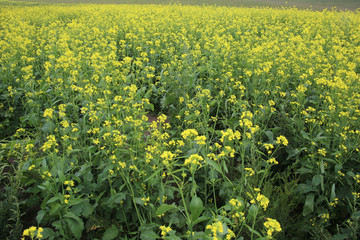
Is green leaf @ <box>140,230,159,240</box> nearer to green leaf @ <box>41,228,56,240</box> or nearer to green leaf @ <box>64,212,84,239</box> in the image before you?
green leaf @ <box>64,212,84,239</box>

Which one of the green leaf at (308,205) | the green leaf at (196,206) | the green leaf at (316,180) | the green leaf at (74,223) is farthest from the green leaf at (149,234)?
the green leaf at (316,180)

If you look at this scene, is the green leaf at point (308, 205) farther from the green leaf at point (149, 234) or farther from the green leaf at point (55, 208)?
the green leaf at point (55, 208)

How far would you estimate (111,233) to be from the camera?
7.66ft

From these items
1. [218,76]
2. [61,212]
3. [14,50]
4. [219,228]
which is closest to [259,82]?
[218,76]

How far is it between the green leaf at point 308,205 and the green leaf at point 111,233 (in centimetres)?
186

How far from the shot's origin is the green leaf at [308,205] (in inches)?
101

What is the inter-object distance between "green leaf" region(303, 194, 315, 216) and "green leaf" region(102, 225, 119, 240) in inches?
73.4

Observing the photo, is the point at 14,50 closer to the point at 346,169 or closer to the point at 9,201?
the point at 9,201

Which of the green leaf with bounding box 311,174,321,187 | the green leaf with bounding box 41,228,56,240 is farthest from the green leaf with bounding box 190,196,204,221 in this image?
the green leaf with bounding box 311,174,321,187

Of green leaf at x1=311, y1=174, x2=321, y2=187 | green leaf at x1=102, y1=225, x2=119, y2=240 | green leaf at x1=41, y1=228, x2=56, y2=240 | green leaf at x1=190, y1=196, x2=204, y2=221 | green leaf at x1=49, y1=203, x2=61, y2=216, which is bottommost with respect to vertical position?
green leaf at x1=102, y1=225, x2=119, y2=240

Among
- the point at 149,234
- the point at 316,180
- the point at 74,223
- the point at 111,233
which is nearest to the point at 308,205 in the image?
the point at 316,180

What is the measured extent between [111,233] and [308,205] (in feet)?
6.46

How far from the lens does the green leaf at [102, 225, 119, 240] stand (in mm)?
2301

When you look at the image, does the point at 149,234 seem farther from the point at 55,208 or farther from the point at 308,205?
the point at 308,205
